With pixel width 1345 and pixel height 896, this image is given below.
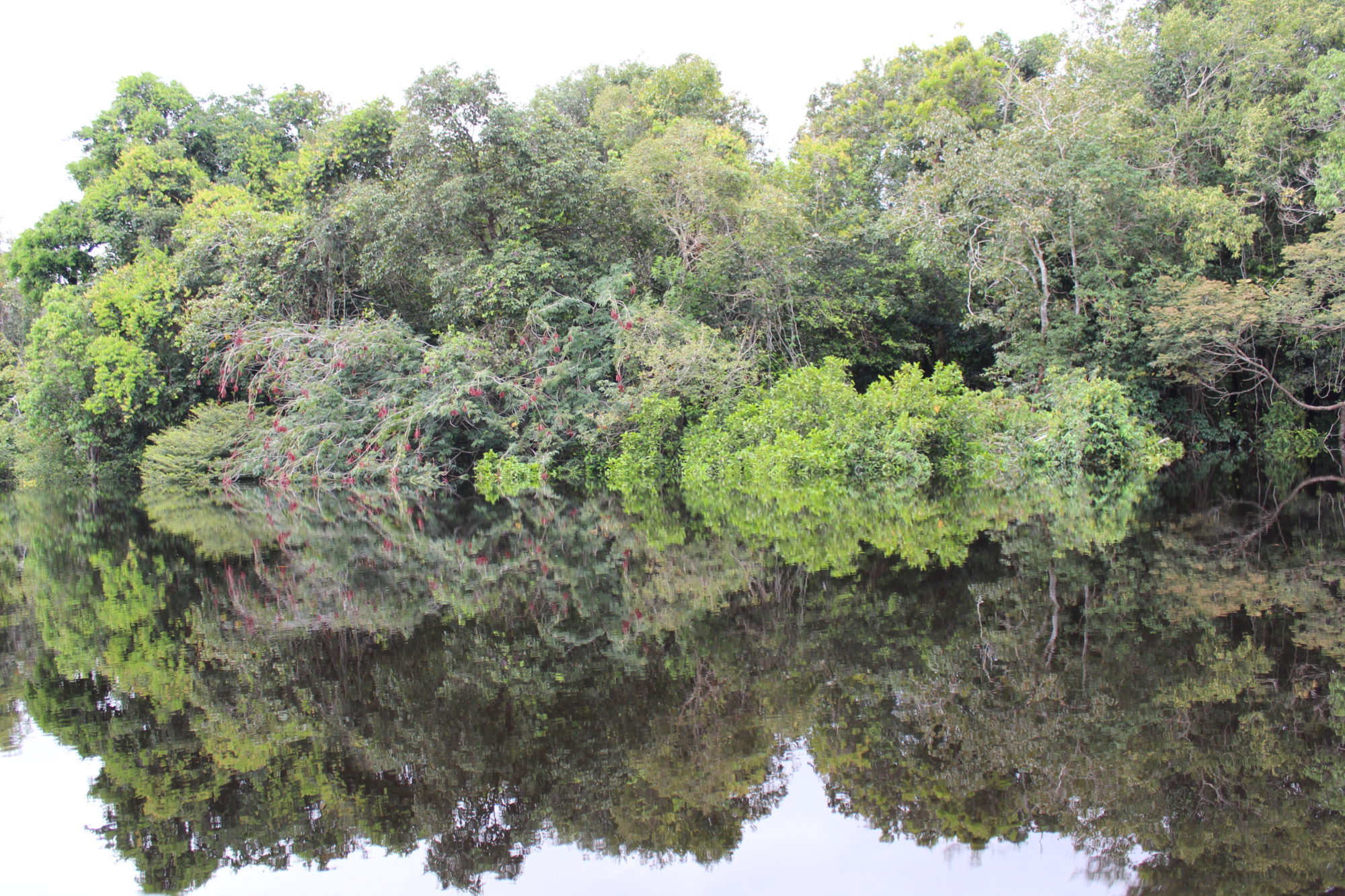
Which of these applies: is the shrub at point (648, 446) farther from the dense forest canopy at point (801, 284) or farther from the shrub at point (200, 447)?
the shrub at point (200, 447)

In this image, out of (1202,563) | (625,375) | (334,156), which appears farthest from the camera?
(334,156)

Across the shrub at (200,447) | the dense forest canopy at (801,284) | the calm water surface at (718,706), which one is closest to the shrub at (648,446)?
→ the dense forest canopy at (801,284)

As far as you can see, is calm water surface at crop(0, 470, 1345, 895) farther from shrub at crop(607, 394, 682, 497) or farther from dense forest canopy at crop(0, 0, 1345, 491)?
shrub at crop(607, 394, 682, 497)

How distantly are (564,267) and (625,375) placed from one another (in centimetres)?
301

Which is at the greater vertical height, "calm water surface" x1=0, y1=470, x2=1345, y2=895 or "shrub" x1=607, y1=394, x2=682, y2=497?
"shrub" x1=607, y1=394, x2=682, y2=497

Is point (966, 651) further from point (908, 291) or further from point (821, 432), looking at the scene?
point (908, 291)

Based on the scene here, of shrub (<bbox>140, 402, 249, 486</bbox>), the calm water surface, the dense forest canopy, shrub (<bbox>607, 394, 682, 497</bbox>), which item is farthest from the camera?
shrub (<bbox>140, 402, 249, 486</bbox>)

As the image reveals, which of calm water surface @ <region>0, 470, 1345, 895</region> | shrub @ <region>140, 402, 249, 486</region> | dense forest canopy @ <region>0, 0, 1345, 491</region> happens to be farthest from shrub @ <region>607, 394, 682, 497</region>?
shrub @ <region>140, 402, 249, 486</region>

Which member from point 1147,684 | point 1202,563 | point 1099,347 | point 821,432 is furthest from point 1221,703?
point 1099,347

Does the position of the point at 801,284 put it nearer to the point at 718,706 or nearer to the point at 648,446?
the point at 648,446

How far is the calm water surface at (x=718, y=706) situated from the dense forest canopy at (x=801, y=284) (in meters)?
8.05

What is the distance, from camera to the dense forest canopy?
1608cm

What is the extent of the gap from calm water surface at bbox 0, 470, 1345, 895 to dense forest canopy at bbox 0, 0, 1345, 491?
8048mm

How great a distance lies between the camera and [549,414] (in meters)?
18.5
